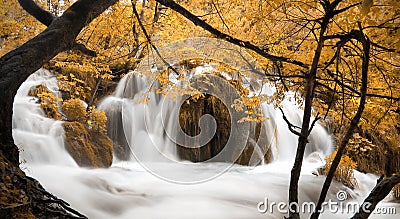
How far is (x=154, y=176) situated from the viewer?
679 centimetres

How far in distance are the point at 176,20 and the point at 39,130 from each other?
4.38 metres

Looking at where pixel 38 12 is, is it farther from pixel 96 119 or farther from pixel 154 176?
pixel 96 119

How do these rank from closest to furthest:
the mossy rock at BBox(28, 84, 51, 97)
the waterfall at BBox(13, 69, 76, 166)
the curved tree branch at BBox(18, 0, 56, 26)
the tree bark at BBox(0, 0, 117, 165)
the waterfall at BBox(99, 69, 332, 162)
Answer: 1. the tree bark at BBox(0, 0, 117, 165)
2. the curved tree branch at BBox(18, 0, 56, 26)
3. the waterfall at BBox(13, 69, 76, 166)
4. the waterfall at BBox(99, 69, 332, 162)
5. the mossy rock at BBox(28, 84, 51, 97)

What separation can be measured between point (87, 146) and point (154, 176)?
180cm

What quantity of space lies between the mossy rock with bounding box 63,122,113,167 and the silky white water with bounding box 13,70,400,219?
192mm

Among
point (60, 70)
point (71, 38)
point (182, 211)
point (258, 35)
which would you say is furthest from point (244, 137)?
point (60, 70)

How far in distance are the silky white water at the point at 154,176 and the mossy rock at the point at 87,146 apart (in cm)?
19

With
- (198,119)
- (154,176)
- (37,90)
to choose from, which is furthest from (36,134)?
(198,119)

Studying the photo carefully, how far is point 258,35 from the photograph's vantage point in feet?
17.4

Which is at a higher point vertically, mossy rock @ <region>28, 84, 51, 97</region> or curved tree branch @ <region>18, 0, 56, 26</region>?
mossy rock @ <region>28, 84, 51, 97</region>

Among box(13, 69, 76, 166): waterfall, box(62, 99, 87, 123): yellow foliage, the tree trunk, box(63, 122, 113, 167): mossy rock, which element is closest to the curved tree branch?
the tree trunk

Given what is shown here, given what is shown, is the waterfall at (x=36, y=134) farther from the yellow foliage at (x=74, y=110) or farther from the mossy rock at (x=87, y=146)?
the yellow foliage at (x=74, y=110)

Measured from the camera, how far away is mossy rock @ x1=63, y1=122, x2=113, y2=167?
6904mm

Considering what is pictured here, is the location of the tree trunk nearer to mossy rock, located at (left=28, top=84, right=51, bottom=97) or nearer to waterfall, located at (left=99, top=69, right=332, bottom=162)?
waterfall, located at (left=99, top=69, right=332, bottom=162)
